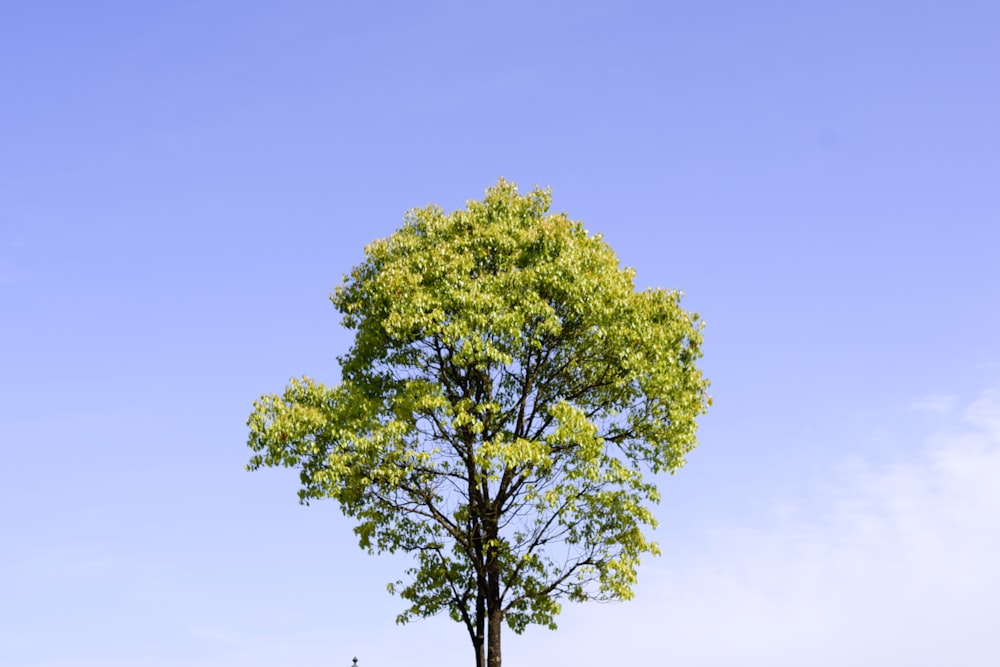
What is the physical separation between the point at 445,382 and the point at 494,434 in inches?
78.4

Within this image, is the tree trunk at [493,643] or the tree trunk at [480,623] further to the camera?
the tree trunk at [480,623]

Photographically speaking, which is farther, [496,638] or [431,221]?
[431,221]

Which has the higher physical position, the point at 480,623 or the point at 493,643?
the point at 480,623

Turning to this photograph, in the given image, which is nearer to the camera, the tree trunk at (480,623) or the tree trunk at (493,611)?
the tree trunk at (493,611)

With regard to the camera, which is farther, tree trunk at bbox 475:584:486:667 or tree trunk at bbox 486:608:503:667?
tree trunk at bbox 475:584:486:667

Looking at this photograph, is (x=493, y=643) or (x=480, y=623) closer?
(x=493, y=643)

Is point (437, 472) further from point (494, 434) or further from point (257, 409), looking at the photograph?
point (257, 409)

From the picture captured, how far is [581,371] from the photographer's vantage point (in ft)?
86.2

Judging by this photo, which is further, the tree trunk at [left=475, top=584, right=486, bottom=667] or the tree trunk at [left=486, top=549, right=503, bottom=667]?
the tree trunk at [left=475, top=584, right=486, bottom=667]

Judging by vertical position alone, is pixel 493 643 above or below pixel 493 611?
below

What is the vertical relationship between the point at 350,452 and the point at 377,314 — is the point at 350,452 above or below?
below

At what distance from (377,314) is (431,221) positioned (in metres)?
3.08

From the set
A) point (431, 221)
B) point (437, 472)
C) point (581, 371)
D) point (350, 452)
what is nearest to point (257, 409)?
point (350, 452)

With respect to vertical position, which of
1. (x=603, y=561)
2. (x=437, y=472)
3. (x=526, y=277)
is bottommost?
(x=603, y=561)
